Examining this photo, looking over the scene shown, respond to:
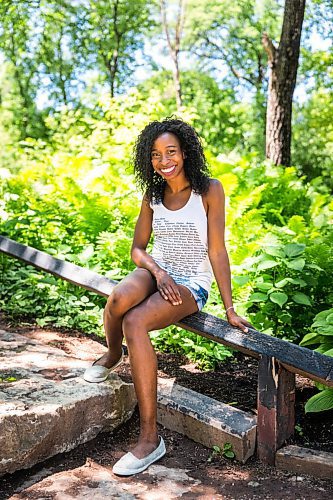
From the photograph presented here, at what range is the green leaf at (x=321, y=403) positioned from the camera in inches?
122

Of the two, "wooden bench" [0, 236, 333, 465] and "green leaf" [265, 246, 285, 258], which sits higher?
"green leaf" [265, 246, 285, 258]

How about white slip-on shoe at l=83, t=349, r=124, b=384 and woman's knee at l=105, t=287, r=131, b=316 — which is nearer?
woman's knee at l=105, t=287, r=131, b=316

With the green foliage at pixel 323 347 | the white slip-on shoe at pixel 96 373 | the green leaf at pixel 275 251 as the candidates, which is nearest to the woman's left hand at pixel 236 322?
the green foliage at pixel 323 347

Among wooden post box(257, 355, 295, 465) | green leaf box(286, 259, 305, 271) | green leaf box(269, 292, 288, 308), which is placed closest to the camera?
wooden post box(257, 355, 295, 465)

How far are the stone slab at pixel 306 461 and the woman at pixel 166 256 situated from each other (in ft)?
1.99

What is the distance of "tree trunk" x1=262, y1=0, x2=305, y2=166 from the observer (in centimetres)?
791

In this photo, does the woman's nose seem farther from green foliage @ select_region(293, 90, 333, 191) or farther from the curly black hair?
green foliage @ select_region(293, 90, 333, 191)

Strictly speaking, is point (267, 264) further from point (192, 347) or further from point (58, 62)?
point (58, 62)

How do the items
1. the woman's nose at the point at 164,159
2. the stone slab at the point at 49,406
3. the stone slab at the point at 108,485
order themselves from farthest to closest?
1. the woman's nose at the point at 164,159
2. the stone slab at the point at 49,406
3. the stone slab at the point at 108,485

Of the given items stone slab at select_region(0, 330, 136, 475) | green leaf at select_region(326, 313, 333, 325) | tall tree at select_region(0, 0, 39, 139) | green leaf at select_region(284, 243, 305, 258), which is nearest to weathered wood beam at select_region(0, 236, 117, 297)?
stone slab at select_region(0, 330, 136, 475)

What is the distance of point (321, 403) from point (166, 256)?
1.14 m

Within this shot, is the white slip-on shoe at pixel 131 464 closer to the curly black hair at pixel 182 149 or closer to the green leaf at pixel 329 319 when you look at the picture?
the green leaf at pixel 329 319

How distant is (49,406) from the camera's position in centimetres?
306

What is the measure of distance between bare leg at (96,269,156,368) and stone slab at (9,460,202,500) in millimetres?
705
